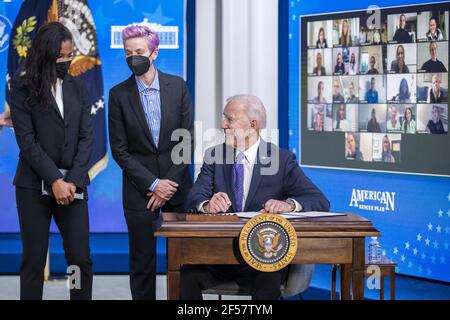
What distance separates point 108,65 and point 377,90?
226 cm

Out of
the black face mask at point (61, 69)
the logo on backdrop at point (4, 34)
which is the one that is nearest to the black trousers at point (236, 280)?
the black face mask at point (61, 69)

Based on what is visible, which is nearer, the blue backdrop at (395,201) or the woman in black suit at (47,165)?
the woman in black suit at (47,165)

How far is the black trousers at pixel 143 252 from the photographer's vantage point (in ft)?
17.3

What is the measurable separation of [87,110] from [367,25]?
219 cm

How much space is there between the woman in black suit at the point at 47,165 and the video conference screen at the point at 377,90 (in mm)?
2240

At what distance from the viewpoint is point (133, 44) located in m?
5.18

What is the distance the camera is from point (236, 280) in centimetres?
448

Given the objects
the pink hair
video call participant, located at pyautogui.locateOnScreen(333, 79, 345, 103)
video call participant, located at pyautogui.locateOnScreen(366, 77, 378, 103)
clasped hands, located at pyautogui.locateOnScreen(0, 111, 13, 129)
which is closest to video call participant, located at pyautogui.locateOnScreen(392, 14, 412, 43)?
video call participant, located at pyautogui.locateOnScreen(366, 77, 378, 103)

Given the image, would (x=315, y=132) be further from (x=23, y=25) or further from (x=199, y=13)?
(x=23, y=25)

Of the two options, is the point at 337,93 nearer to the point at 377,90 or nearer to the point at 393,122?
the point at 377,90

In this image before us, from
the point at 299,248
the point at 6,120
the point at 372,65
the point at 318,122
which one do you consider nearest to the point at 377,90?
the point at 372,65

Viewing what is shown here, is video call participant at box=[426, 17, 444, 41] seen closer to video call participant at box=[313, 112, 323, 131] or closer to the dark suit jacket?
video call participant at box=[313, 112, 323, 131]

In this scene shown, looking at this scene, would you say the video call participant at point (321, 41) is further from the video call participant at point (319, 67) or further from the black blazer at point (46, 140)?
the black blazer at point (46, 140)

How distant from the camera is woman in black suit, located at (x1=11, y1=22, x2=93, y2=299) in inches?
189
